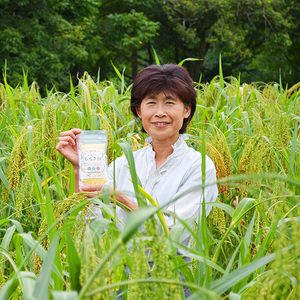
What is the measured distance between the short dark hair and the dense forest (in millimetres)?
10660

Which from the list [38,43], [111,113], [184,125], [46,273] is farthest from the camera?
[38,43]

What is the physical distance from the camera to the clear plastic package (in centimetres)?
163

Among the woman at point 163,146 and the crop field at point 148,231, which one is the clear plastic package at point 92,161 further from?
the woman at point 163,146

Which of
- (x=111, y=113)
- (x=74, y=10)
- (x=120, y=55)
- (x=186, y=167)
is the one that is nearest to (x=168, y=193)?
(x=186, y=167)

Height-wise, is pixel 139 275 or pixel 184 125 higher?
pixel 184 125

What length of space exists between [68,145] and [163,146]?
1.58ft

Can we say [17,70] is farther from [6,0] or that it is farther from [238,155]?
[238,155]

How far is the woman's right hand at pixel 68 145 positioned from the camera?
2.03 m

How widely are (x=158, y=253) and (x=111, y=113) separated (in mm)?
2443

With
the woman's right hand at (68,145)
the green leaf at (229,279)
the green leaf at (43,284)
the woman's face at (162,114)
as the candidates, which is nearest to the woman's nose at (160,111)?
the woman's face at (162,114)

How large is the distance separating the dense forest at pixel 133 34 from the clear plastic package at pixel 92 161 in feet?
37.5

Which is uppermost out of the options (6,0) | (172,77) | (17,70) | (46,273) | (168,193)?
(6,0)

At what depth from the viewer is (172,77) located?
89.6 inches

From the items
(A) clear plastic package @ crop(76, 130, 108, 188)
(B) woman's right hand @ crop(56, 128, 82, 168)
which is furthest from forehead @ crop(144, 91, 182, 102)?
(A) clear plastic package @ crop(76, 130, 108, 188)
